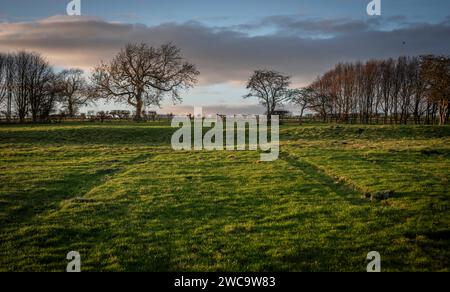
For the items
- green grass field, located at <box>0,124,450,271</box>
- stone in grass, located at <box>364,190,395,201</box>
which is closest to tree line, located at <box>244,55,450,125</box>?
green grass field, located at <box>0,124,450,271</box>

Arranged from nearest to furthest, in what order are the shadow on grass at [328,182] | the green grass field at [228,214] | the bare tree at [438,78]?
the green grass field at [228,214] → the shadow on grass at [328,182] → the bare tree at [438,78]

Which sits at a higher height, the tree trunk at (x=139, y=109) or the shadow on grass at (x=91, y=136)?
the tree trunk at (x=139, y=109)

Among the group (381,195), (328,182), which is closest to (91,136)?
(328,182)

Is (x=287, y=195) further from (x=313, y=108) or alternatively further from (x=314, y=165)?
(x=313, y=108)

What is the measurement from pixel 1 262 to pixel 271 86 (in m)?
61.3

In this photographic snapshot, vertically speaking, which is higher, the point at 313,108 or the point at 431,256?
the point at 313,108

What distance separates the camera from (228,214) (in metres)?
13.8

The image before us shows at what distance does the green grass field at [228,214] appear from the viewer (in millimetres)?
9586

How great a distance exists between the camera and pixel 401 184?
1716cm

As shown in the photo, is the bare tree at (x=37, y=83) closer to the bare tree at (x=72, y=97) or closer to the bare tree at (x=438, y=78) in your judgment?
the bare tree at (x=72, y=97)

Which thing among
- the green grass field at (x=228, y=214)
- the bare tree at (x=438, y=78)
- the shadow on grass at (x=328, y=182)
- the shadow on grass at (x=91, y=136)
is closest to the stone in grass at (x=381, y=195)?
the green grass field at (x=228, y=214)

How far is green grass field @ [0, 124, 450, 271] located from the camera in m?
9.59

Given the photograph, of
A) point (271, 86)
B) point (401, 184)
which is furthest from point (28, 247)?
point (271, 86)
